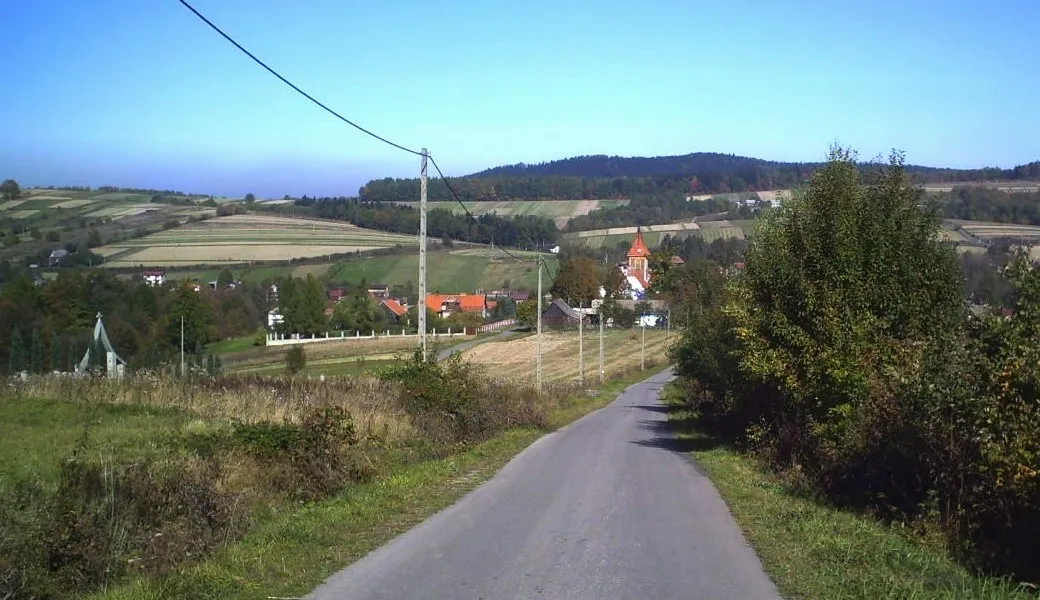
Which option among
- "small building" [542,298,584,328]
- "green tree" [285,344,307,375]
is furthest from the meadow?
"green tree" [285,344,307,375]

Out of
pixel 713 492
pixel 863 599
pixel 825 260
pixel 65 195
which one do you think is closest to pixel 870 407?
pixel 713 492

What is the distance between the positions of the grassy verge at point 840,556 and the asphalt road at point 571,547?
27cm

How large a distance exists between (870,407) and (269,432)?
817cm

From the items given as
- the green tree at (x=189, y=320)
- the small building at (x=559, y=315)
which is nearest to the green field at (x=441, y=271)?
the small building at (x=559, y=315)

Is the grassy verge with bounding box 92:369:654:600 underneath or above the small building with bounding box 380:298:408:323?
above

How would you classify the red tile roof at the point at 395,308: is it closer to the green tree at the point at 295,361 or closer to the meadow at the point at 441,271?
the meadow at the point at 441,271

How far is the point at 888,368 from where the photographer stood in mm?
11883

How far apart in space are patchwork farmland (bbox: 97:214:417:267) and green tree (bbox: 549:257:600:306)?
50.6 ft

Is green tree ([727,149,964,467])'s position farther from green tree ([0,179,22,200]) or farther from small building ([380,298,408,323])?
green tree ([0,179,22,200])

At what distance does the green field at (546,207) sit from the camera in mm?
63184

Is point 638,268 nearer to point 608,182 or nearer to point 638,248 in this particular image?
point 638,248

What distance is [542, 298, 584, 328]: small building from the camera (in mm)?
91938

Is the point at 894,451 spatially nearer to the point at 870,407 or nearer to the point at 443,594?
the point at 870,407

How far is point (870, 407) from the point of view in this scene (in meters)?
12.6
